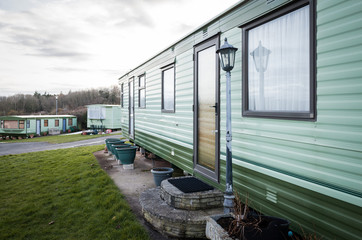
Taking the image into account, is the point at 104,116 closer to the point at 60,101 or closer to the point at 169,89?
the point at 169,89

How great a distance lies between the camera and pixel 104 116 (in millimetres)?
23984

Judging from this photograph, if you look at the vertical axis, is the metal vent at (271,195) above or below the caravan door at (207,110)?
below

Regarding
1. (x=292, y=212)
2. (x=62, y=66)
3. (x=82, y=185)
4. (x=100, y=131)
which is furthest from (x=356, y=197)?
(x=62, y=66)

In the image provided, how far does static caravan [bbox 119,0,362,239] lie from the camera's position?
2.12 metres

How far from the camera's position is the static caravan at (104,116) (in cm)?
2392

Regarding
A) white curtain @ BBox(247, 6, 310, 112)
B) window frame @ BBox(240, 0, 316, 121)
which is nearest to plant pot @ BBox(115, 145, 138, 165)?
window frame @ BBox(240, 0, 316, 121)

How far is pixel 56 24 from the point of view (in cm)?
1465

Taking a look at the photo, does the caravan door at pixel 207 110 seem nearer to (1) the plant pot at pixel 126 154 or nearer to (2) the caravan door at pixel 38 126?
(1) the plant pot at pixel 126 154

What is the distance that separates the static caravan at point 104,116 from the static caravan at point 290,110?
2062 centimetres

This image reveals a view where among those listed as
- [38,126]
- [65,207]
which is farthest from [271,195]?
[38,126]

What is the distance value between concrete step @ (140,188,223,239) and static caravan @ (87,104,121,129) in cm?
2131

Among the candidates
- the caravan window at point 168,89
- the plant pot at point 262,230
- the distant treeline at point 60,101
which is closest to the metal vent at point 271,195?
the plant pot at point 262,230

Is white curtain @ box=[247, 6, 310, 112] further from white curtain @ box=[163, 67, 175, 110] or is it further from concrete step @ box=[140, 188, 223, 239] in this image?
white curtain @ box=[163, 67, 175, 110]

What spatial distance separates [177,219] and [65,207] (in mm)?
2615
